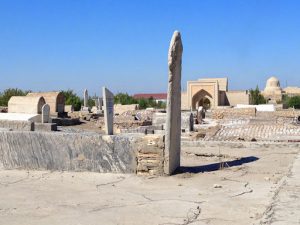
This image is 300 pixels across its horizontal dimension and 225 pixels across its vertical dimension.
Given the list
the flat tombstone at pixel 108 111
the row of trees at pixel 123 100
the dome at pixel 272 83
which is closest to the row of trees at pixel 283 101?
the row of trees at pixel 123 100

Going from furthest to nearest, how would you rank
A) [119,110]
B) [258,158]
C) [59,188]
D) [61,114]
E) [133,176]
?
1. [119,110]
2. [61,114]
3. [258,158]
4. [133,176]
5. [59,188]

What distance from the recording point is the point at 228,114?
24953mm

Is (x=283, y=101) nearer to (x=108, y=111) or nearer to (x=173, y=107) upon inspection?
(x=108, y=111)

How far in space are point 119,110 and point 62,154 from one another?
27077 millimetres

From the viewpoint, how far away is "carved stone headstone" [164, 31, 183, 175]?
641 centimetres

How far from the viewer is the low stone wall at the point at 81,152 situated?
657cm

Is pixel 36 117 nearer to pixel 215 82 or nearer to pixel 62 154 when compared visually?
pixel 62 154

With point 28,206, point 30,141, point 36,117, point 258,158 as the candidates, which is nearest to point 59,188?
point 28,206

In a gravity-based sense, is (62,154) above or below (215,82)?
below

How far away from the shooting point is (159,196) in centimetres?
517

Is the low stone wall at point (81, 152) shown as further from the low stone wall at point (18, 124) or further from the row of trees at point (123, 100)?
the row of trees at point (123, 100)

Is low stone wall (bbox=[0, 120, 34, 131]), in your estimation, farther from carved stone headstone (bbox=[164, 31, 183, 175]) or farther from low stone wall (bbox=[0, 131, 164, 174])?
carved stone headstone (bbox=[164, 31, 183, 175])

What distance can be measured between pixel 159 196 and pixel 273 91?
75.8m

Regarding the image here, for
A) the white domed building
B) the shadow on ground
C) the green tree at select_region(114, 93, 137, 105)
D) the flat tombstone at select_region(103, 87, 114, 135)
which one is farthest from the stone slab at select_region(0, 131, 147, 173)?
the white domed building
